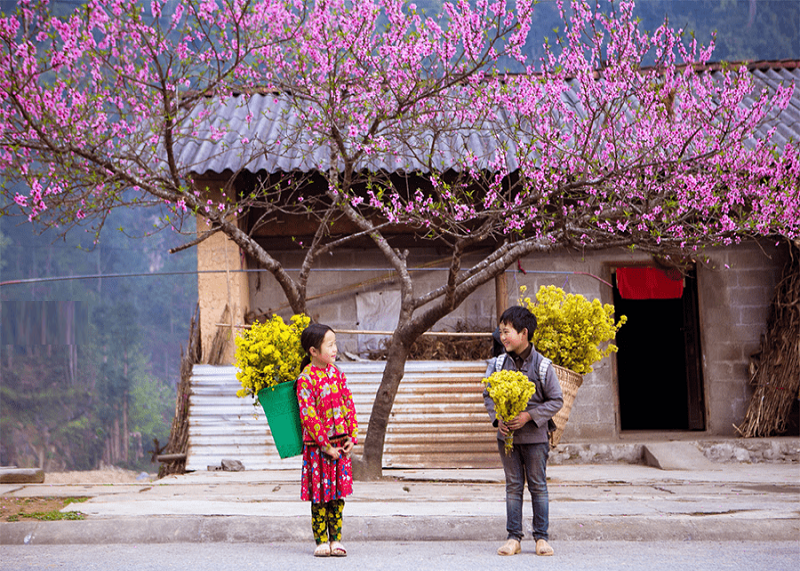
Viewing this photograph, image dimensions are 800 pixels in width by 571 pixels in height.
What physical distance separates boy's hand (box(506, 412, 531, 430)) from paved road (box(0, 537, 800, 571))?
78 centimetres

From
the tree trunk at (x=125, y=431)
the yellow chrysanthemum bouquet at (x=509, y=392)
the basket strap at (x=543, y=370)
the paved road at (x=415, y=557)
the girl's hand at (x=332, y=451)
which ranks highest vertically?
the basket strap at (x=543, y=370)

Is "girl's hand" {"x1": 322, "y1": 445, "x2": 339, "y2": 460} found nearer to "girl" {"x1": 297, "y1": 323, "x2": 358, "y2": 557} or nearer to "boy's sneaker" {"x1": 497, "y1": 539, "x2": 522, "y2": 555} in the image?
"girl" {"x1": 297, "y1": 323, "x2": 358, "y2": 557}

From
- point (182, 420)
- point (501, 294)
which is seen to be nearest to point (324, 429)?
point (182, 420)

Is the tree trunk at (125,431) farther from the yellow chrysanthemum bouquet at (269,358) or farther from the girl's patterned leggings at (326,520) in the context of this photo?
the girl's patterned leggings at (326,520)

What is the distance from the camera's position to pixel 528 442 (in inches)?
182

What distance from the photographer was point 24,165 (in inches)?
306

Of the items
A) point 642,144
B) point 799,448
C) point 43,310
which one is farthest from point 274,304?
point 43,310

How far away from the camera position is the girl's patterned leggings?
465 centimetres

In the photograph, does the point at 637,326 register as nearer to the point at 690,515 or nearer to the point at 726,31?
the point at 690,515

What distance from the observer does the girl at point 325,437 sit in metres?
4.55

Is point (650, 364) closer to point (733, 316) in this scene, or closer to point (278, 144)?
point (733, 316)

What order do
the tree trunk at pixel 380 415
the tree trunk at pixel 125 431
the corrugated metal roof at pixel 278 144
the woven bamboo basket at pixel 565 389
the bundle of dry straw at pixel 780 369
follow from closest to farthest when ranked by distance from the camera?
1. the woven bamboo basket at pixel 565 389
2. the tree trunk at pixel 380 415
3. the corrugated metal roof at pixel 278 144
4. the bundle of dry straw at pixel 780 369
5. the tree trunk at pixel 125 431

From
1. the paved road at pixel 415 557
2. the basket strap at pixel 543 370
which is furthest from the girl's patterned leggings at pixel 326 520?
A: the basket strap at pixel 543 370

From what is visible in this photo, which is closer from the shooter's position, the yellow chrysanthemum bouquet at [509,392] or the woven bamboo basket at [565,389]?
the yellow chrysanthemum bouquet at [509,392]
